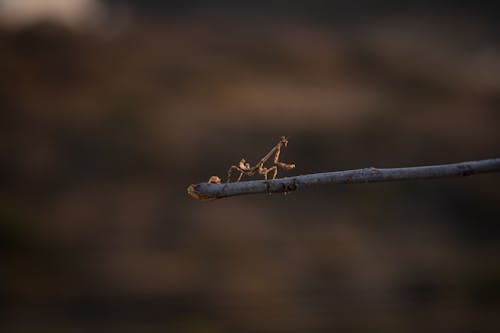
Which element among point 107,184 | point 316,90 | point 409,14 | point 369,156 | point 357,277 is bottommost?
point 357,277

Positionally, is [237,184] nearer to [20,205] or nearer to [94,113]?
[20,205]

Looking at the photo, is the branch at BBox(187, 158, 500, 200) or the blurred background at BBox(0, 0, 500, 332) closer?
the branch at BBox(187, 158, 500, 200)

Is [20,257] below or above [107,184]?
below

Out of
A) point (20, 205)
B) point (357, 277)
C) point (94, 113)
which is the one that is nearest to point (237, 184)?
point (357, 277)

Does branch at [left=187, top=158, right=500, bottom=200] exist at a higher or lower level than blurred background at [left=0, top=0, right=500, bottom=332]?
lower

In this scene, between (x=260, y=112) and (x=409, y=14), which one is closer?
(x=260, y=112)

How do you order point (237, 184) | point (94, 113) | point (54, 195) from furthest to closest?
1. point (94, 113)
2. point (54, 195)
3. point (237, 184)
